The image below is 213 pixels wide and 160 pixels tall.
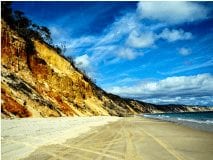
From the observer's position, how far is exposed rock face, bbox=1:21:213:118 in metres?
33.5

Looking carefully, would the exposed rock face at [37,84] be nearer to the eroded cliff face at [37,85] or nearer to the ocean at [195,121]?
the eroded cliff face at [37,85]

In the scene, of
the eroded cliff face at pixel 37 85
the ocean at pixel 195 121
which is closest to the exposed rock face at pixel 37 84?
the eroded cliff face at pixel 37 85

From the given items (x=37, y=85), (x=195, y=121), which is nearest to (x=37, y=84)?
(x=37, y=85)

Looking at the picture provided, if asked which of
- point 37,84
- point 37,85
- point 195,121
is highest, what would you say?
point 37,84

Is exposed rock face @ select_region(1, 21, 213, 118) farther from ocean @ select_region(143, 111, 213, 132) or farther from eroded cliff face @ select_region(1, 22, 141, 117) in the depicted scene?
ocean @ select_region(143, 111, 213, 132)

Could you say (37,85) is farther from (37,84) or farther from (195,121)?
(195,121)

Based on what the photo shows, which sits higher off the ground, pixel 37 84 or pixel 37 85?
pixel 37 84

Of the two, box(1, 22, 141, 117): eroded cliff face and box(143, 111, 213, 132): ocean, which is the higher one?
box(1, 22, 141, 117): eroded cliff face

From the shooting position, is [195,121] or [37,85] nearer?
[37,85]

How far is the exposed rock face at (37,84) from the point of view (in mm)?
33531

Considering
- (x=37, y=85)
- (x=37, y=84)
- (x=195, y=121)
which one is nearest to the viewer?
(x=37, y=85)

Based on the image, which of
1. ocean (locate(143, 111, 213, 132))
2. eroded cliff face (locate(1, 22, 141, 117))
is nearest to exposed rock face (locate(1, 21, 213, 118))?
eroded cliff face (locate(1, 22, 141, 117))

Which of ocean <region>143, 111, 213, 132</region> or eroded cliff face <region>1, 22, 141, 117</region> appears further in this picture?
eroded cliff face <region>1, 22, 141, 117</region>

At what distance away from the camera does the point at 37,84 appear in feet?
153
